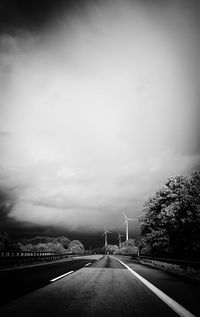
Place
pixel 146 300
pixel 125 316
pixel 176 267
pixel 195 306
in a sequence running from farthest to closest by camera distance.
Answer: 1. pixel 176 267
2. pixel 146 300
3. pixel 195 306
4. pixel 125 316

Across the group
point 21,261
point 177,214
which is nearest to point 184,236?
point 177,214

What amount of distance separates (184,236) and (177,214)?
138 inches

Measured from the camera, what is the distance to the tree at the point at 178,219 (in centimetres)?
2802

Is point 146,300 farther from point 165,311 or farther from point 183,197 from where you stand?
point 183,197

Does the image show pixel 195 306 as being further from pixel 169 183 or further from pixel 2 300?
pixel 169 183

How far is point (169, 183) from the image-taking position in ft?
124

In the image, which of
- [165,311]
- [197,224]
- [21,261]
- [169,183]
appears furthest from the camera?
[169,183]

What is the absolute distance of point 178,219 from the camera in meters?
29.6

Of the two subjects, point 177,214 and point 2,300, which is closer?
point 2,300

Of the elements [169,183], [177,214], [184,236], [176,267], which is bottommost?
[176,267]

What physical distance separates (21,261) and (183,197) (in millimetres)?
16428

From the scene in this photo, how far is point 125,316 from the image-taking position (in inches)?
216

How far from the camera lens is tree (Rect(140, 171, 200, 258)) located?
28.0 meters

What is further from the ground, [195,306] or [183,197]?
[183,197]
